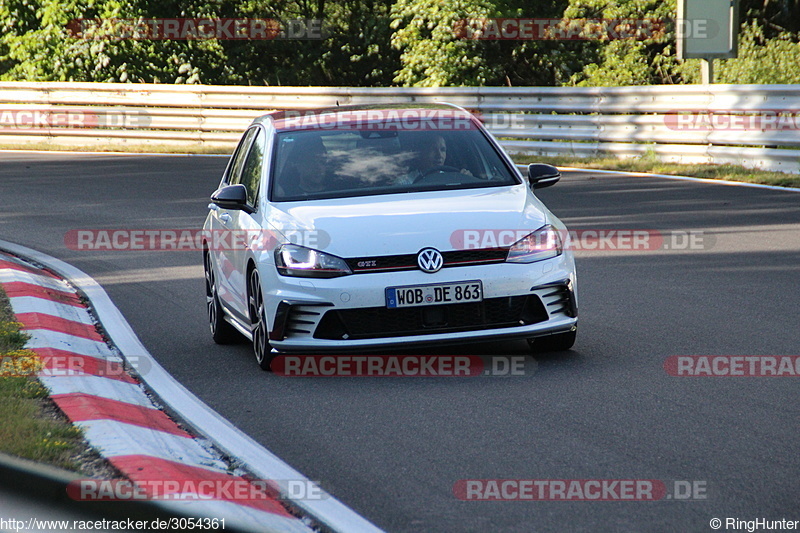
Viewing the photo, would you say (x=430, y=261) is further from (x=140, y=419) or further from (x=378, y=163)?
(x=140, y=419)

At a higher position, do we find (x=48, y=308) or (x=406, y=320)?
(x=406, y=320)

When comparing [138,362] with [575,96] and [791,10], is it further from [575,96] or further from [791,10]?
[791,10]

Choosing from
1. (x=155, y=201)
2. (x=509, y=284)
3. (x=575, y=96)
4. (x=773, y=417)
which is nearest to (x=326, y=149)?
(x=509, y=284)

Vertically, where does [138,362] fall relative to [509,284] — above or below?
below

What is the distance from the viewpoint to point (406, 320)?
6.66 meters

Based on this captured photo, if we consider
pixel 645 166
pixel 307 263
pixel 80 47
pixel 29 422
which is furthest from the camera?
pixel 80 47

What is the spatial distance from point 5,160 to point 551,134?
10633 mm

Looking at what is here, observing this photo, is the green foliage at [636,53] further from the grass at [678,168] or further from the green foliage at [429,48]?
the grass at [678,168]

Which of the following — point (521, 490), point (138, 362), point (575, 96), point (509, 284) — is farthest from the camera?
point (575, 96)

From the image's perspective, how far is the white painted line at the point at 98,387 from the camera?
6.29 metres

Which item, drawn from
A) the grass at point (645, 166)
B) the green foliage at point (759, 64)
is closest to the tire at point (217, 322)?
the grass at point (645, 166)

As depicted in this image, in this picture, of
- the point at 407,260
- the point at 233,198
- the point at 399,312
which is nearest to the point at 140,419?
the point at 399,312

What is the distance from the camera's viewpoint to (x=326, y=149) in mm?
7844

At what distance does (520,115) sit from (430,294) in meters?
15.3
